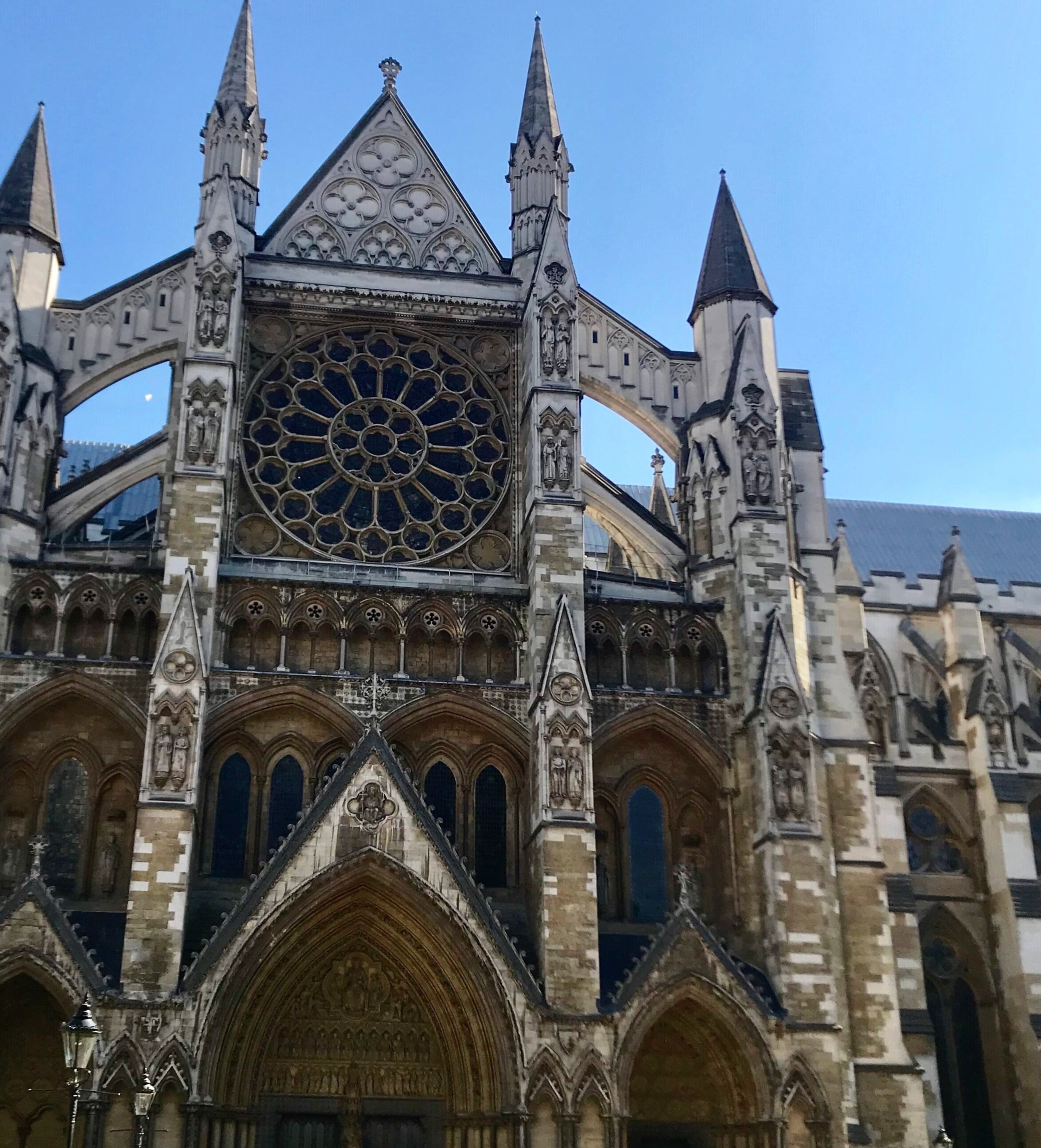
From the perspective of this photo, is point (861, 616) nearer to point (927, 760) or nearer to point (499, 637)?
point (927, 760)

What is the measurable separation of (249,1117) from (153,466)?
1158 cm

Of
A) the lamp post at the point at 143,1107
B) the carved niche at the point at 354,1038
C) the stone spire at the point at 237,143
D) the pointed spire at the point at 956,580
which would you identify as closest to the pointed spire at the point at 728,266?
the stone spire at the point at 237,143

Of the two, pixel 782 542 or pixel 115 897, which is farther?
pixel 782 542

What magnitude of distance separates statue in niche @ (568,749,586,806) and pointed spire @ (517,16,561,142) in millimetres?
13408

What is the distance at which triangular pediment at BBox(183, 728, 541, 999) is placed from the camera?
21719 millimetres

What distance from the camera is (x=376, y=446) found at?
27281mm

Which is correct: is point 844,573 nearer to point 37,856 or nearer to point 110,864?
point 110,864

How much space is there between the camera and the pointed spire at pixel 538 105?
97.8ft

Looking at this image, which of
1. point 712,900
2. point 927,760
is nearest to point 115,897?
point 712,900

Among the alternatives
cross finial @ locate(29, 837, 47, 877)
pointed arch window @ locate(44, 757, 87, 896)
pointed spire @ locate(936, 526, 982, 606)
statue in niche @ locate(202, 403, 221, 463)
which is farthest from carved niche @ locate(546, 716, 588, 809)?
pointed spire @ locate(936, 526, 982, 606)

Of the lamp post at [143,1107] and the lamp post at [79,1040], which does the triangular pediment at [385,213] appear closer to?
the lamp post at [143,1107]

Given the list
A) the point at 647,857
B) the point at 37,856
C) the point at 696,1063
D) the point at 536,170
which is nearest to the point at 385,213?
the point at 536,170

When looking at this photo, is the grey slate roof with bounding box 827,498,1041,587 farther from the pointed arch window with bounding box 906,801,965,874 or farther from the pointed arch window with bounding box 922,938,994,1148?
the pointed arch window with bounding box 922,938,994,1148

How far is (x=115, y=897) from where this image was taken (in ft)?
76.2
